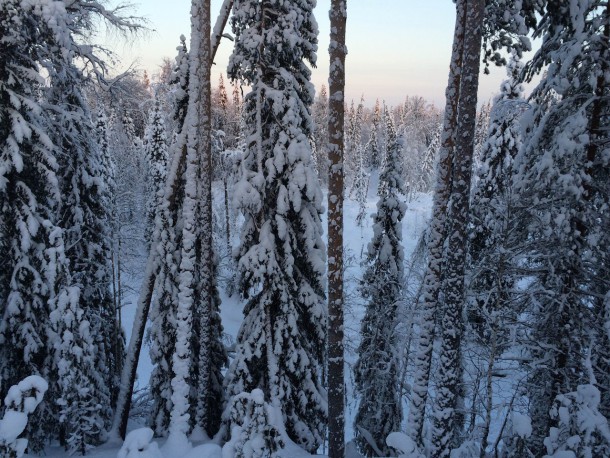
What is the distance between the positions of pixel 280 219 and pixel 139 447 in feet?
20.0

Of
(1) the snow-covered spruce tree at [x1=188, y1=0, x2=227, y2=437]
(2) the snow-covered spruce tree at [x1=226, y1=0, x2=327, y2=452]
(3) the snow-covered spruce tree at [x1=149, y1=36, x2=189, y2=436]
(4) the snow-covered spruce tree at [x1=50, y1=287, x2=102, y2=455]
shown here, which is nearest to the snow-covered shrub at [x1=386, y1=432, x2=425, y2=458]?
→ (2) the snow-covered spruce tree at [x1=226, y1=0, x2=327, y2=452]

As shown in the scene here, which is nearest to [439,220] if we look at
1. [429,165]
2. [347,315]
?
[347,315]

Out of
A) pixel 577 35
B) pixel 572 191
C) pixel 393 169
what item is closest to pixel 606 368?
pixel 572 191

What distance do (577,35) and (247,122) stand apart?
745 centimetres

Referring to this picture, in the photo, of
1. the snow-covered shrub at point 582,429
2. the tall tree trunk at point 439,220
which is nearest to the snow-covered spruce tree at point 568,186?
the tall tree trunk at point 439,220

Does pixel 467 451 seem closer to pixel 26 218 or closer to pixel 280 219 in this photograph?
pixel 280 219

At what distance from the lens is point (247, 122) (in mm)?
10484

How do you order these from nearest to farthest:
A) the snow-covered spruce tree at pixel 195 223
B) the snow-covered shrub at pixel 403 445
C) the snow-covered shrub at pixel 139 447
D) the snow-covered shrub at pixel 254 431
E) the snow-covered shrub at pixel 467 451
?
the snow-covered shrub at pixel 403 445 < the snow-covered shrub at pixel 139 447 < the snow-covered shrub at pixel 254 431 < the snow-covered shrub at pixel 467 451 < the snow-covered spruce tree at pixel 195 223

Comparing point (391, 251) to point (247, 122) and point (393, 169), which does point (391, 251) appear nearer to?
point (393, 169)

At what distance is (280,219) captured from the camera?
10.1 m

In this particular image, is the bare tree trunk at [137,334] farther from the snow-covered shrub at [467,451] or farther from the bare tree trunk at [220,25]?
the snow-covered shrub at [467,451]

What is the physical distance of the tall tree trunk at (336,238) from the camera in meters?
7.79

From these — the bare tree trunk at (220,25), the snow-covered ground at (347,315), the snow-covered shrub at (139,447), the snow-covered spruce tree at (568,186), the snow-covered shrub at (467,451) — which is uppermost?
the bare tree trunk at (220,25)

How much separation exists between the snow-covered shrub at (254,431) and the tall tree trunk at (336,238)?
338 cm
